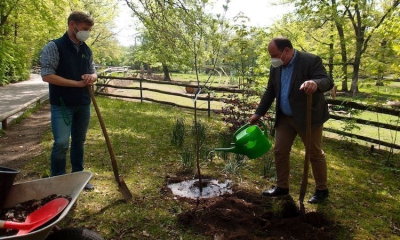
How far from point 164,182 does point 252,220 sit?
1.26 m

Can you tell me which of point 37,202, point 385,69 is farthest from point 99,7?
point 37,202

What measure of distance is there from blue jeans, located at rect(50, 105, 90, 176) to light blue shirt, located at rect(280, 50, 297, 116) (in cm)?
188

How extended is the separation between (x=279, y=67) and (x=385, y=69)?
2.95m

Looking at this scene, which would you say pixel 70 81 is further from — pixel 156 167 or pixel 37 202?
pixel 156 167

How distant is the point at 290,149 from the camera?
9.66 feet

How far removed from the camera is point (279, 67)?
2.81 meters

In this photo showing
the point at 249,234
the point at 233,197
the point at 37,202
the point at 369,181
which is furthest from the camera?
the point at 369,181

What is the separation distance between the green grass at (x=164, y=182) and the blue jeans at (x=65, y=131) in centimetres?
43

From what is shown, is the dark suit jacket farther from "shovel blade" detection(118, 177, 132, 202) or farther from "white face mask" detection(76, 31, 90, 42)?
"white face mask" detection(76, 31, 90, 42)

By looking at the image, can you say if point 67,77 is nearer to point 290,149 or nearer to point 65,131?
point 65,131

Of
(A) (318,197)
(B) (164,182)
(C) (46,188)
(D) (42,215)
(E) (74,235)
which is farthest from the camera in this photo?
(B) (164,182)

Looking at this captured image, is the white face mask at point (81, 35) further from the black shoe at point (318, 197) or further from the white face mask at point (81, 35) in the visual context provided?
the black shoe at point (318, 197)

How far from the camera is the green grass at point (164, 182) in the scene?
2.58 m

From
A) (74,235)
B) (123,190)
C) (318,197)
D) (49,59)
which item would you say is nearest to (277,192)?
(318,197)
